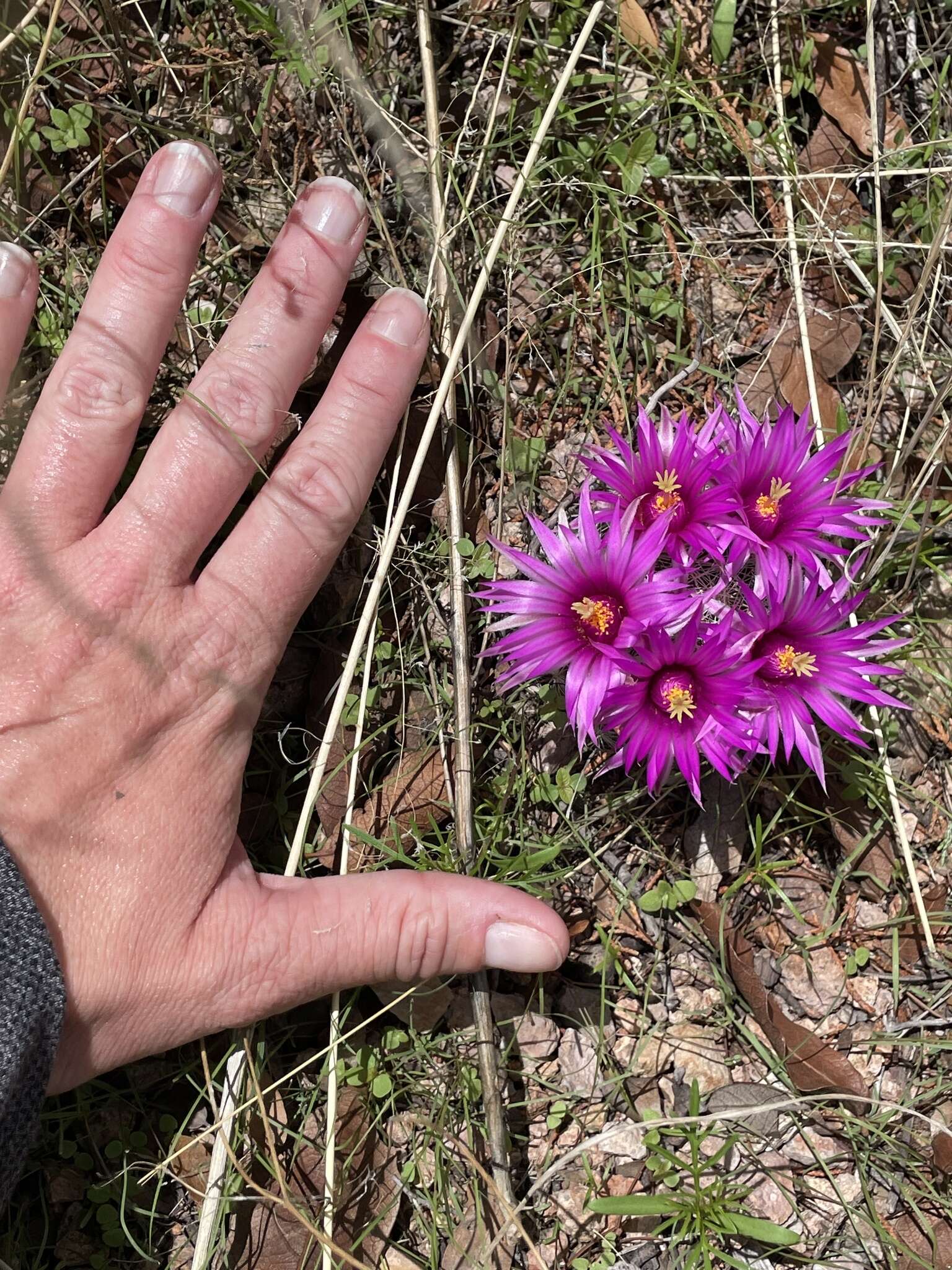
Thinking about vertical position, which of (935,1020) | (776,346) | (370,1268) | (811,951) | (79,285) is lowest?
(935,1020)

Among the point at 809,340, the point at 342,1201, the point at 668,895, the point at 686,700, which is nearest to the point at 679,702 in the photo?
the point at 686,700

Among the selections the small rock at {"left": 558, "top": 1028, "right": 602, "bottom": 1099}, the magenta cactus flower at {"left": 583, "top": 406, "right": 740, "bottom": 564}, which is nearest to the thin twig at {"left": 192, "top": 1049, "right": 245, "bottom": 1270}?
the small rock at {"left": 558, "top": 1028, "right": 602, "bottom": 1099}

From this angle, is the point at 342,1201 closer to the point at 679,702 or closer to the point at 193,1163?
the point at 193,1163

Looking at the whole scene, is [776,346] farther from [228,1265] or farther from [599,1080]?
[228,1265]

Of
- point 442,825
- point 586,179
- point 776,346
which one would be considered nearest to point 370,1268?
point 442,825

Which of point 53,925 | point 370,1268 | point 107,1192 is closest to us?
point 53,925

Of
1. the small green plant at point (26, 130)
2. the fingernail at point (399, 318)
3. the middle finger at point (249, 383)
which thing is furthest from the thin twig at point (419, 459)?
the small green plant at point (26, 130)

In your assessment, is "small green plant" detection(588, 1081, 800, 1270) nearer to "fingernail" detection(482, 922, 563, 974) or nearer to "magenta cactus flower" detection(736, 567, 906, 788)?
"fingernail" detection(482, 922, 563, 974)
